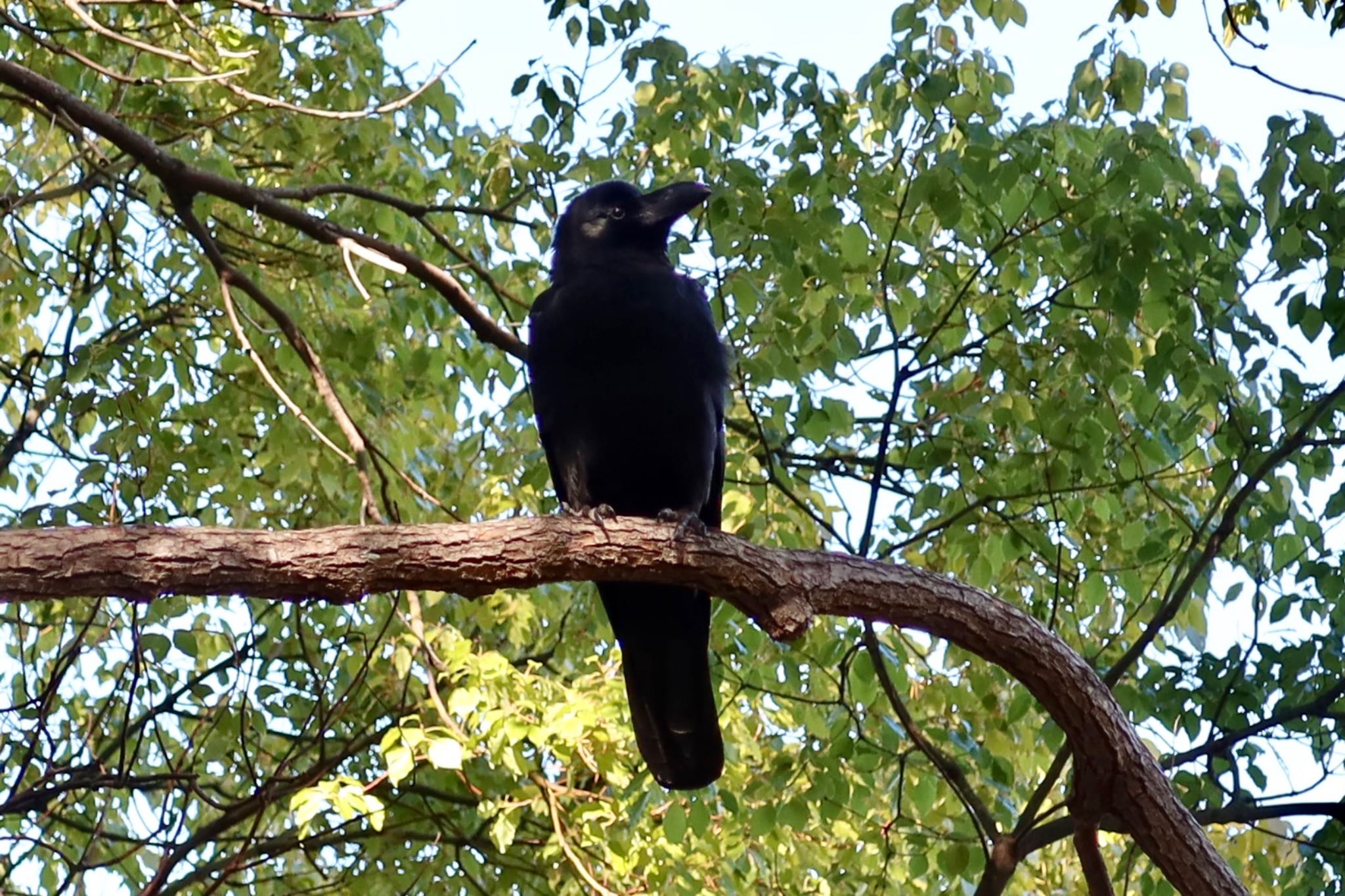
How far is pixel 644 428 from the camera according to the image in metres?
4.39

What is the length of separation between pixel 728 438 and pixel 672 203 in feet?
5.48

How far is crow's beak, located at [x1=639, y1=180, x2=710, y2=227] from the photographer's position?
15.6 ft

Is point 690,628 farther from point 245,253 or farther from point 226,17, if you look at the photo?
point 226,17

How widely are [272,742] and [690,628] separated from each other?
326cm

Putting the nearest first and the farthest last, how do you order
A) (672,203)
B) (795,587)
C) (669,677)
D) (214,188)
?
(795,587)
(669,677)
(214,188)
(672,203)

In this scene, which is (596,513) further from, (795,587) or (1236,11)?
(1236,11)

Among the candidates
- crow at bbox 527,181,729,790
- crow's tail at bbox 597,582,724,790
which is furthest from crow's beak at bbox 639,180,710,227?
crow's tail at bbox 597,582,724,790

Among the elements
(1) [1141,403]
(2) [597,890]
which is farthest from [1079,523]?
(2) [597,890]

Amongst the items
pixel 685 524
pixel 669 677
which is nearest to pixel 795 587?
pixel 685 524

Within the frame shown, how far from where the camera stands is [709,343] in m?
4.55

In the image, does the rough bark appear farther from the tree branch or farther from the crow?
the tree branch

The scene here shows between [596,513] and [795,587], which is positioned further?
[596,513]

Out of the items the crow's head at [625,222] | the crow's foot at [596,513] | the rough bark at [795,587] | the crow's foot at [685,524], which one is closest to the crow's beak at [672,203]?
the crow's head at [625,222]

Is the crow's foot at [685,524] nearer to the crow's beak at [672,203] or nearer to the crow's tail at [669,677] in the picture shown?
the crow's tail at [669,677]
